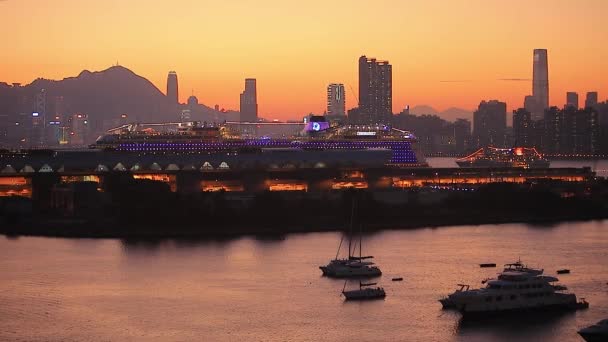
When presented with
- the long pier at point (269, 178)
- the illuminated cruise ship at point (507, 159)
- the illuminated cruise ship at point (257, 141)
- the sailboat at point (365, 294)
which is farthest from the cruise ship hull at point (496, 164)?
the sailboat at point (365, 294)

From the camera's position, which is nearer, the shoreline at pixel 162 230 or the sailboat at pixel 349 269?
the sailboat at pixel 349 269

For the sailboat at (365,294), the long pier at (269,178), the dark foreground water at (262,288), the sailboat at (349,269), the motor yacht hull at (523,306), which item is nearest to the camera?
the dark foreground water at (262,288)

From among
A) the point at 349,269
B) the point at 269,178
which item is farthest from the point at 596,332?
the point at 269,178

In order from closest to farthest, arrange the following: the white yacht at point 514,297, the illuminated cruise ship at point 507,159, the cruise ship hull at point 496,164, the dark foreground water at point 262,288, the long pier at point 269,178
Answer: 1. the dark foreground water at point 262,288
2. the white yacht at point 514,297
3. the long pier at point 269,178
4. the cruise ship hull at point 496,164
5. the illuminated cruise ship at point 507,159

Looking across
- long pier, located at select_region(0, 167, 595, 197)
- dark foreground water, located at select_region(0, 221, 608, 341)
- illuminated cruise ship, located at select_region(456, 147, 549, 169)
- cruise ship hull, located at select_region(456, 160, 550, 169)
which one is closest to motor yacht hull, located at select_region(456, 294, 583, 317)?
dark foreground water, located at select_region(0, 221, 608, 341)

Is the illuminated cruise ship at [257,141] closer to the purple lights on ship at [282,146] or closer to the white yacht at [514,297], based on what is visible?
the purple lights on ship at [282,146]

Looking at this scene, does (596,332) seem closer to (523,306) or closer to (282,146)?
(523,306)

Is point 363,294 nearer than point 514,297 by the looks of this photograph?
No

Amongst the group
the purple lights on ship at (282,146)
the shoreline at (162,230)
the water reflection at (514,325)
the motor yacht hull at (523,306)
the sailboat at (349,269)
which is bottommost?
the water reflection at (514,325)

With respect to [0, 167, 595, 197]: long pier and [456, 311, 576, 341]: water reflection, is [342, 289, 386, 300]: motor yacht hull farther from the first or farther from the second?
[0, 167, 595, 197]: long pier
